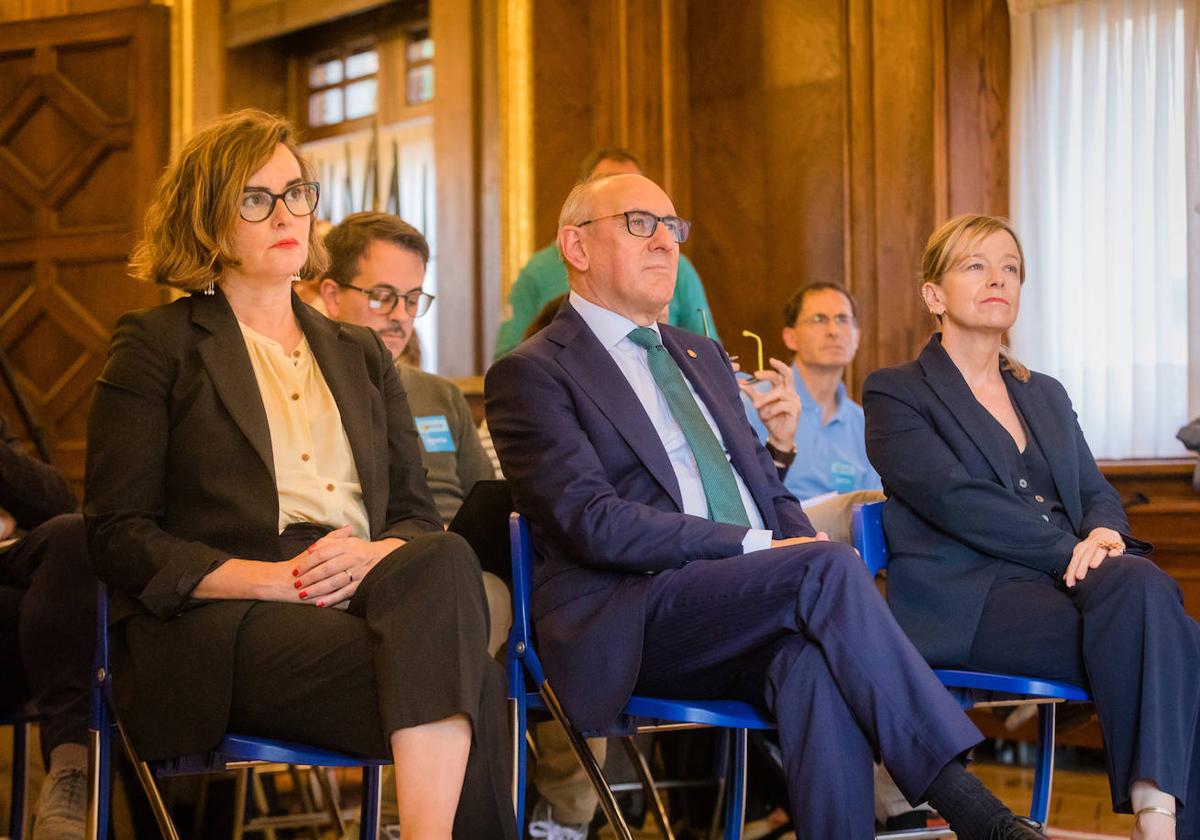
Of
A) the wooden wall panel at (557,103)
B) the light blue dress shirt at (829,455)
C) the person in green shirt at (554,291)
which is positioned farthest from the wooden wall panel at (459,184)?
the light blue dress shirt at (829,455)

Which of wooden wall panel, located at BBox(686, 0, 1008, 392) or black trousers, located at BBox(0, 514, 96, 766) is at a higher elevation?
wooden wall panel, located at BBox(686, 0, 1008, 392)

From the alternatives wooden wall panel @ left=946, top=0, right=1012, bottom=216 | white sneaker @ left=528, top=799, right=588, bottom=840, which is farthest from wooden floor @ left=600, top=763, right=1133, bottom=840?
wooden wall panel @ left=946, top=0, right=1012, bottom=216

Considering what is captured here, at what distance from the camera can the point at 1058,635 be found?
2541mm

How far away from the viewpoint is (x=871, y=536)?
2748 millimetres

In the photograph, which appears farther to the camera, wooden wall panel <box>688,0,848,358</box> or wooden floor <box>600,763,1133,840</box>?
wooden wall panel <box>688,0,848,358</box>

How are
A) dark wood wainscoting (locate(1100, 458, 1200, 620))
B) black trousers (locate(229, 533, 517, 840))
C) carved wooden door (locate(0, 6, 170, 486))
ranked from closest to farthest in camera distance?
black trousers (locate(229, 533, 517, 840)) → dark wood wainscoting (locate(1100, 458, 1200, 620)) → carved wooden door (locate(0, 6, 170, 486))

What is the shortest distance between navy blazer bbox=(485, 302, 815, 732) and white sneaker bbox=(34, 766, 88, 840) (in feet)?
2.86

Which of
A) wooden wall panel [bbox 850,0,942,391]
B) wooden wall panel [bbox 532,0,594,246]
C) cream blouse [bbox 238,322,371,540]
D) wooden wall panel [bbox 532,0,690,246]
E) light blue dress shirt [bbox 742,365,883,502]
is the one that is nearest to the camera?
cream blouse [bbox 238,322,371,540]

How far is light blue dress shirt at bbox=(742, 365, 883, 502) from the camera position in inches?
160

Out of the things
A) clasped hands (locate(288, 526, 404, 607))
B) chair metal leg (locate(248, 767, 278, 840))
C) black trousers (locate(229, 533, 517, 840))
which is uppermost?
clasped hands (locate(288, 526, 404, 607))

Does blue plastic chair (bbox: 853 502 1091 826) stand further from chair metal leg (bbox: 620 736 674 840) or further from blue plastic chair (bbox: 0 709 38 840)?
blue plastic chair (bbox: 0 709 38 840)

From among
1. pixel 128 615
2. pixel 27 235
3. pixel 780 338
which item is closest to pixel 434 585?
pixel 128 615

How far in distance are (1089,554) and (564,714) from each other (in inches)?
41.7

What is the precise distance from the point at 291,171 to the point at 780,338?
330 centimetres
